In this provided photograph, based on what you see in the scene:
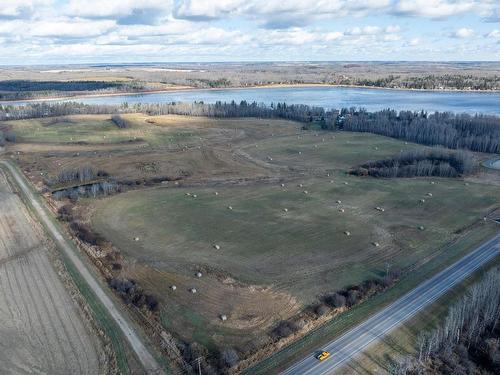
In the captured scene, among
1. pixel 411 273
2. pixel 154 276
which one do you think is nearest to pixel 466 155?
pixel 411 273

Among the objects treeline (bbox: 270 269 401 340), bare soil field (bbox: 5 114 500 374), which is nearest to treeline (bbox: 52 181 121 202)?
bare soil field (bbox: 5 114 500 374)

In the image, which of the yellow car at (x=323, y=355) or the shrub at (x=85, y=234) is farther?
the shrub at (x=85, y=234)

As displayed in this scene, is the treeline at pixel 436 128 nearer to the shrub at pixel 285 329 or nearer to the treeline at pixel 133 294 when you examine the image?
the shrub at pixel 285 329

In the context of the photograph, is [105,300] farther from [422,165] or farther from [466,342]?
[422,165]

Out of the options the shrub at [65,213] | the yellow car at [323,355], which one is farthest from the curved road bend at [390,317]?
the shrub at [65,213]

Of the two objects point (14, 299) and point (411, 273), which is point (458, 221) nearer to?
point (411, 273)

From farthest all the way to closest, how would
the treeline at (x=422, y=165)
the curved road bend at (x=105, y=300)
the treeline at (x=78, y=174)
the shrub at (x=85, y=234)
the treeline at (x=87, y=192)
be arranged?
1. the treeline at (x=422, y=165)
2. the treeline at (x=78, y=174)
3. the treeline at (x=87, y=192)
4. the shrub at (x=85, y=234)
5. the curved road bend at (x=105, y=300)
